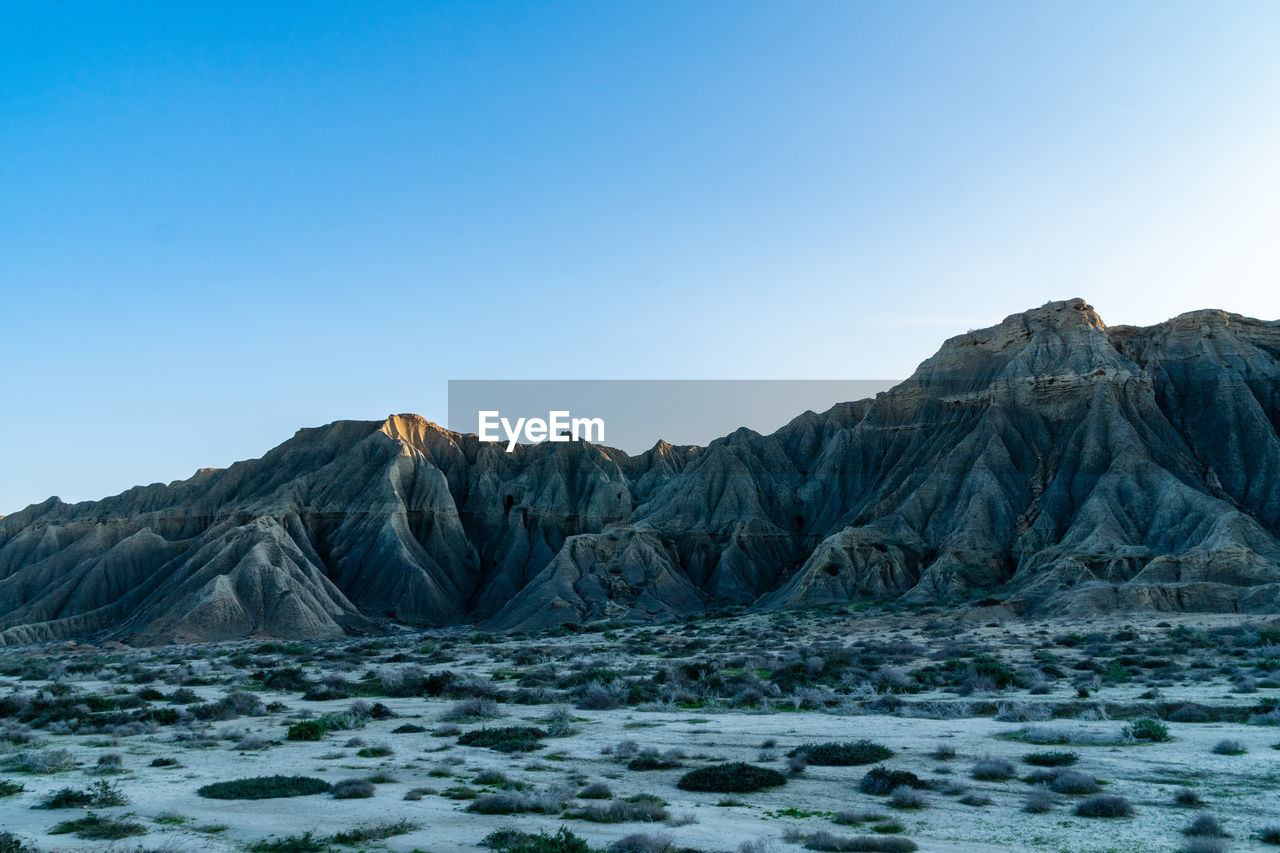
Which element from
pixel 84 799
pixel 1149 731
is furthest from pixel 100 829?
pixel 1149 731

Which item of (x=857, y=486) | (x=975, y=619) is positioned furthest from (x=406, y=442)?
(x=975, y=619)

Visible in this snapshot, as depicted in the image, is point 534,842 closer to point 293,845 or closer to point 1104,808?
point 293,845

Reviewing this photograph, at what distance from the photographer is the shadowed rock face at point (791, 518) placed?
5994 cm

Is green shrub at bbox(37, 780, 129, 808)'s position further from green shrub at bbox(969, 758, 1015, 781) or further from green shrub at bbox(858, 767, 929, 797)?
green shrub at bbox(969, 758, 1015, 781)

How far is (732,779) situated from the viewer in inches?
575

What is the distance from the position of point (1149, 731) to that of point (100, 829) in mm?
17395

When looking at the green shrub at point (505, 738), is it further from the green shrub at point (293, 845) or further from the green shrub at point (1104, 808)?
the green shrub at point (1104, 808)

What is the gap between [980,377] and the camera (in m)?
83.2

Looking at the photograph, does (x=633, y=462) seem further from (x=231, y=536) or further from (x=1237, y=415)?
(x=1237, y=415)

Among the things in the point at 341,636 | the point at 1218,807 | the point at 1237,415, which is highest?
the point at 1237,415

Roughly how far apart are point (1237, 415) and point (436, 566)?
7042 centimetres

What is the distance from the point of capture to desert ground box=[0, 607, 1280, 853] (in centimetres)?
1177

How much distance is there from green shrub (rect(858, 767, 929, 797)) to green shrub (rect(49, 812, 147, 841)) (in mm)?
10369

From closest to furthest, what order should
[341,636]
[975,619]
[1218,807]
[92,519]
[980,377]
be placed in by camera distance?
[1218,807] → [975,619] → [341,636] → [980,377] → [92,519]
